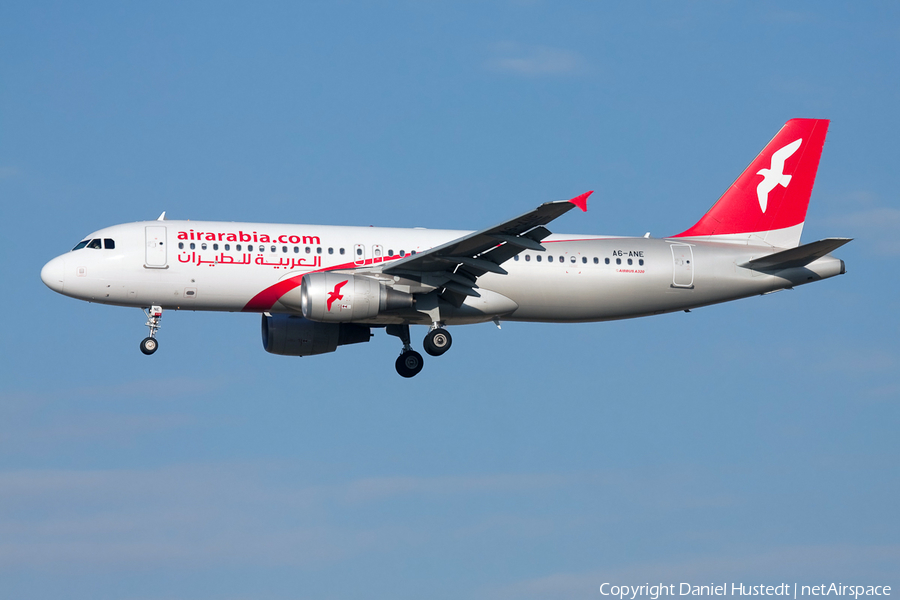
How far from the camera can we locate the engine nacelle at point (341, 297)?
1468 inches

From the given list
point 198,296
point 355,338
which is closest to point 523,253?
point 355,338

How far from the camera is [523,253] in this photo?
40.7m

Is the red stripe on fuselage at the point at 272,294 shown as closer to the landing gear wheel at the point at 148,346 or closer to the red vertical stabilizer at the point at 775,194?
the landing gear wheel at the point at 148,346

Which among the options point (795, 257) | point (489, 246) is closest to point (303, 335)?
point (489, 246)

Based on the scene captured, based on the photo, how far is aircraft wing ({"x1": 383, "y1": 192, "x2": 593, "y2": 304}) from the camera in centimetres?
3534

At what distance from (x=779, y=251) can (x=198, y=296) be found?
64.3 ft

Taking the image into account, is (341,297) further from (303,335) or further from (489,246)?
(303,335)

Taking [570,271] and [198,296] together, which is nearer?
[198,296]

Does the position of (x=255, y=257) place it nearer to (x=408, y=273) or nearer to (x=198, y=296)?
(x=198, y=296)

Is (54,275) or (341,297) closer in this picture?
(341,297)

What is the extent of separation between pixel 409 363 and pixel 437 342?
216 cm

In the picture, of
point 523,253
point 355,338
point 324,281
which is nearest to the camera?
point 324,281

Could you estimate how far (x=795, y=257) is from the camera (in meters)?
41.6

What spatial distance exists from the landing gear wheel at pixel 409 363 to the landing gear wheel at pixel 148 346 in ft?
26.5
